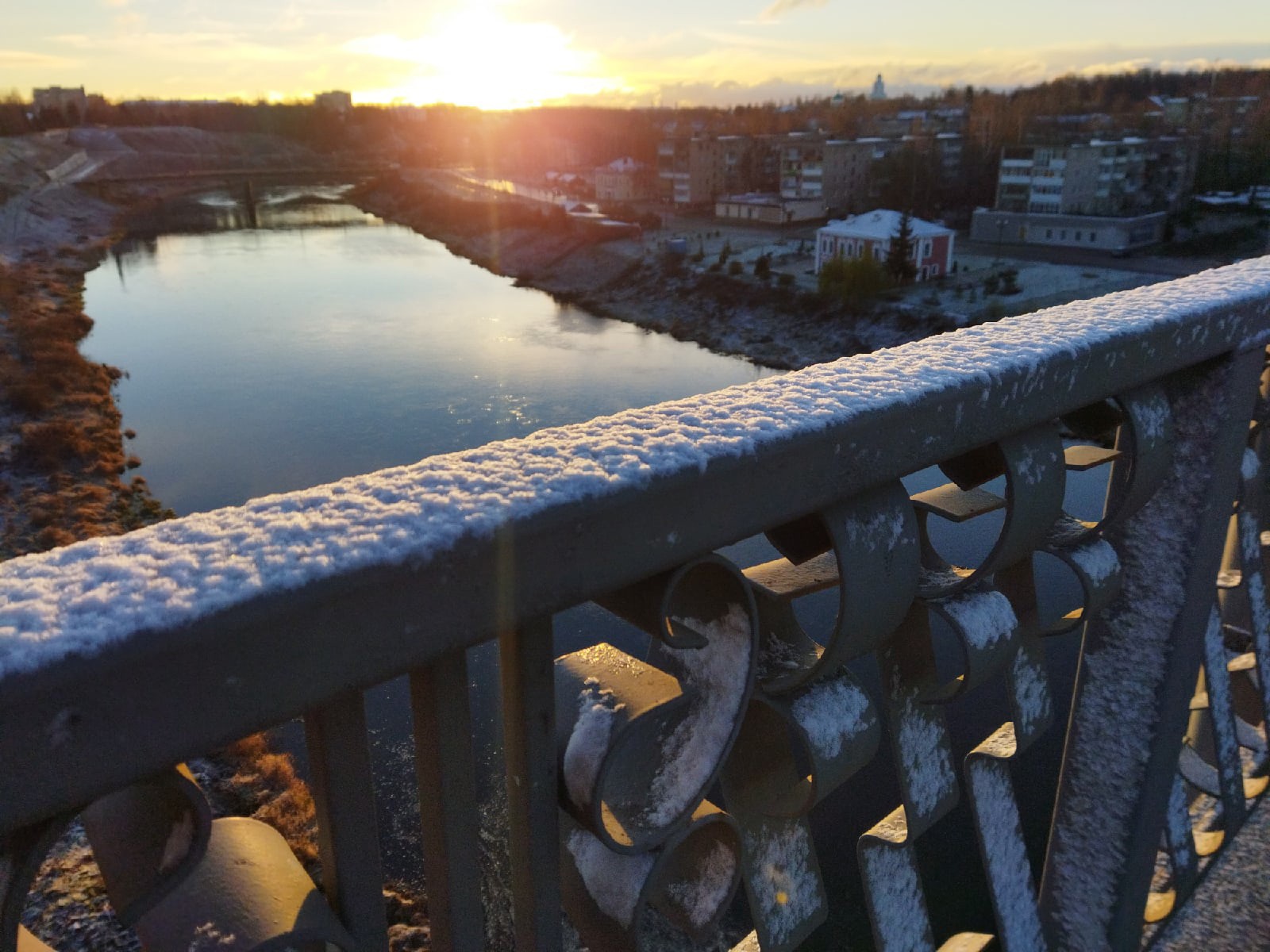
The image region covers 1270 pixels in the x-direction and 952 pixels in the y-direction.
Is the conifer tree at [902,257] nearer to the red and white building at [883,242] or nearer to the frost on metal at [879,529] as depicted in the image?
the red and white building at [883,242]

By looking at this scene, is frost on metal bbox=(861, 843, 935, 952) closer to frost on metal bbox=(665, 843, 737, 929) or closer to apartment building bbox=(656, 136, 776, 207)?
frost on metal bbox=(665, 843, 737, 929)

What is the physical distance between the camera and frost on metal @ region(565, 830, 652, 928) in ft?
2.17

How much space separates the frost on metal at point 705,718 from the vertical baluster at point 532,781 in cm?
8

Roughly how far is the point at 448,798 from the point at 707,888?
293 mm

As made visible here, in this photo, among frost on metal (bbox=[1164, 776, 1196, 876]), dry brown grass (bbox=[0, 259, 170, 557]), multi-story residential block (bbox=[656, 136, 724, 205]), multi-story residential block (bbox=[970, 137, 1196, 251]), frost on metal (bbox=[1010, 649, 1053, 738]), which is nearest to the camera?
frost on metal (bbox=[1010, 649, 1053, 738])

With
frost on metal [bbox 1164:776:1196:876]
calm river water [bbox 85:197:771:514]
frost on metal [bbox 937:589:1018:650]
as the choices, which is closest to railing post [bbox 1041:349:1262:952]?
frost on metal [bbox 1164:776:1196:876]

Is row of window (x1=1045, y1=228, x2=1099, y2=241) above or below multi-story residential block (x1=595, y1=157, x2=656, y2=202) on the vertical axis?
below

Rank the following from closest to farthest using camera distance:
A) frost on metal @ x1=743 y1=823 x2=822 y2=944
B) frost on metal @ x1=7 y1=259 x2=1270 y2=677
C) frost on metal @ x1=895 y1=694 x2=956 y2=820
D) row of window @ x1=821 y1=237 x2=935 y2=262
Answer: frost on metal @ x1=7 y1=259 x2=1270 y2=677
frost on metal @ x1=743 y1=823 x2=822 y2=944
frost on metal @ x1=895 y1=694 x2=956 y2=820
row of window @ x1=821 y1=237 x2=935 y2=262

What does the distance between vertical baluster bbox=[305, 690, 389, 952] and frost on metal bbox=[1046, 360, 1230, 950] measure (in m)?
1.05

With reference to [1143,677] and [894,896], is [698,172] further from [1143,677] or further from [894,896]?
[894,896]

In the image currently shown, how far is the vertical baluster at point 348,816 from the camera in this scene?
1.64ft

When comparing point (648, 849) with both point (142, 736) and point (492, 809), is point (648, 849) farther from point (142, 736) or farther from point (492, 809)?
point (492, 809)

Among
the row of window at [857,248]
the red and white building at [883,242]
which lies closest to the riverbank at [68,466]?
the red and white building at [883,242]

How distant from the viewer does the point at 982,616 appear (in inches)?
34.9
